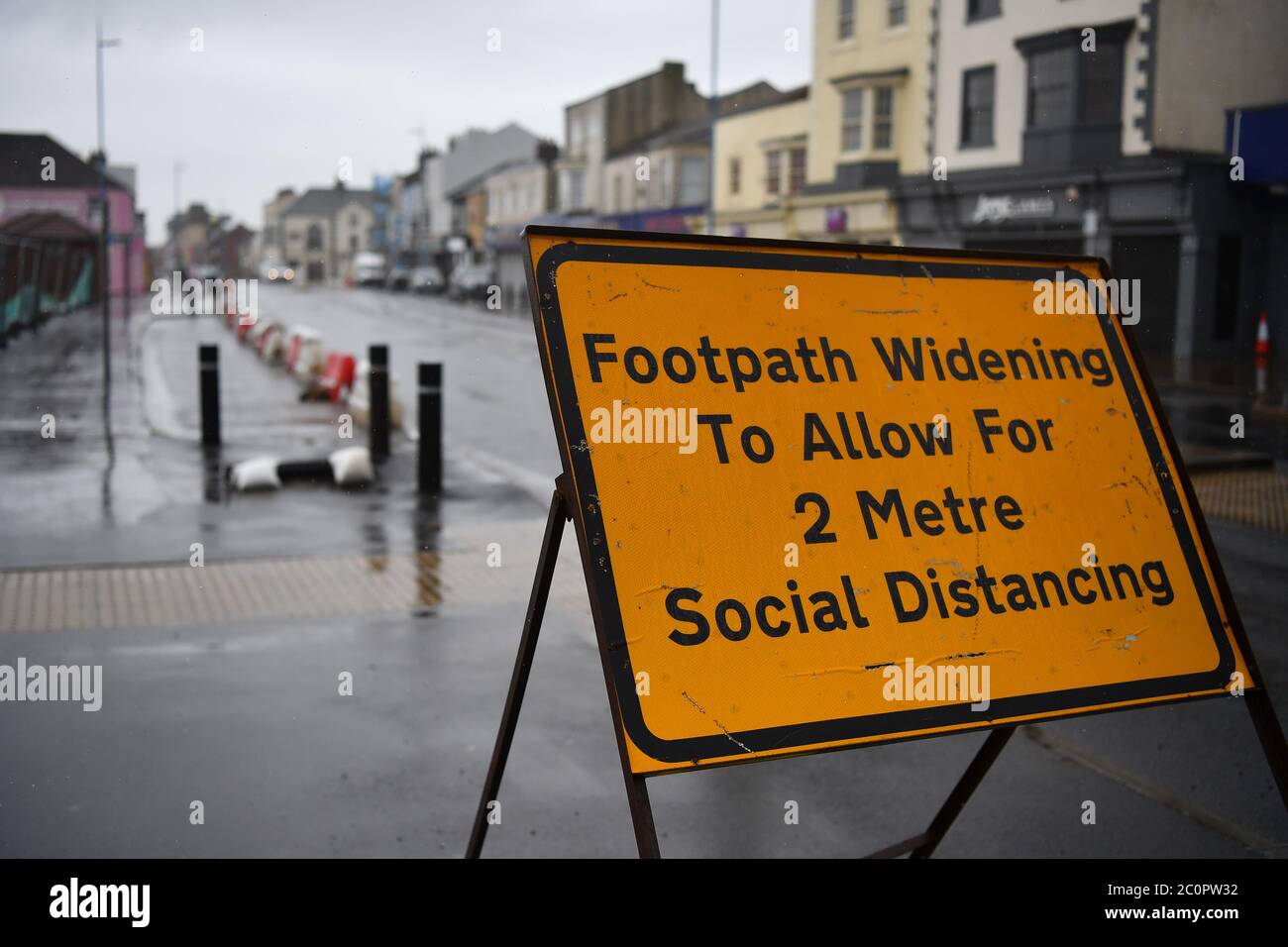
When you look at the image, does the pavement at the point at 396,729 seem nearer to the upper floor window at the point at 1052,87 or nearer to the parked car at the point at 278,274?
the upper floor window at the point at 1052,87

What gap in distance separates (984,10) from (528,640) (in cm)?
2781

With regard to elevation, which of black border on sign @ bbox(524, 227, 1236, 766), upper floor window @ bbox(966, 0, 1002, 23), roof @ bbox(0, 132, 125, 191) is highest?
upper floor window @ bbox(966, 0, 1002, 23)

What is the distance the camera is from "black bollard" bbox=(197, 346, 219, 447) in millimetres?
13039

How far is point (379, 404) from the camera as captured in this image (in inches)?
492

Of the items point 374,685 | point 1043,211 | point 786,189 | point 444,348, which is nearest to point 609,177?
point 786,189

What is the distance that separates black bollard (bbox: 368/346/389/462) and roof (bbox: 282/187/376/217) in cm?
13632

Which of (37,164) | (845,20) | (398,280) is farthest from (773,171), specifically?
(398,280)

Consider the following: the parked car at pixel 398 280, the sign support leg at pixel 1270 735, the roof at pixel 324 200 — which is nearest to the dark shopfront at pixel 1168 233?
the sign support leg at pixel 1270 735

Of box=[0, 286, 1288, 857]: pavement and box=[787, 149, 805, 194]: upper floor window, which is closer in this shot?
box=[0, 286, 1288, 857]: pavement

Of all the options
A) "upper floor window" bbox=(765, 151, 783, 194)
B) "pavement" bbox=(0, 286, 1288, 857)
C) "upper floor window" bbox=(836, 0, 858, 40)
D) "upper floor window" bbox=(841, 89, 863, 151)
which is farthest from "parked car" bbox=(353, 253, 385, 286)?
"pavement" bbox=(0, 286, 1288, 857)

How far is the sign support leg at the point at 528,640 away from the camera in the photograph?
3.02m

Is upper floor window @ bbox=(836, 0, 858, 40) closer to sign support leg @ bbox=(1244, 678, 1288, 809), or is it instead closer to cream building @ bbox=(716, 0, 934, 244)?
cream building @ bbox=(716, 0, 934, 244)

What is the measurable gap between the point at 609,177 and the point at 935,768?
6119 centimetres

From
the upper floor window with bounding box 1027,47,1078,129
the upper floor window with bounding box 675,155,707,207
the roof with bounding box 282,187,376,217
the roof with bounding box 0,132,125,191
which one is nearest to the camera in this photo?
the upper floor window with bounding box 1027,47,1078,129
